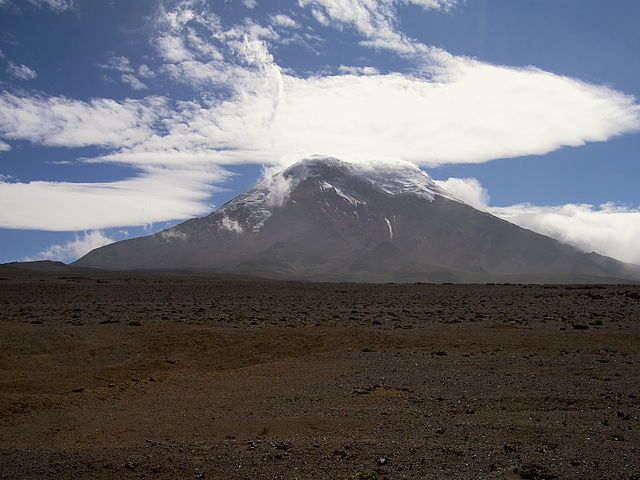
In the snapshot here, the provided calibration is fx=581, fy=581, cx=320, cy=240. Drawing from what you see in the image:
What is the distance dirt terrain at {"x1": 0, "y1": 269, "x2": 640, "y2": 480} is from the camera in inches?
345

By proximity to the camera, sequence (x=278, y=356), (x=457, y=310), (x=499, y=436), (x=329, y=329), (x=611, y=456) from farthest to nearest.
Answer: (x=457, y=310) → (x=329, y=329) → (x=278, y=356) → (x=499, y=436) → (x=611, y=456)

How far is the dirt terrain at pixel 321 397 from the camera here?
28.7 feet

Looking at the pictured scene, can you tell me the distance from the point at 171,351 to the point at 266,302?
18903 millimetres

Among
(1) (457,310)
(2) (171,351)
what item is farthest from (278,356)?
(1) (457,310)

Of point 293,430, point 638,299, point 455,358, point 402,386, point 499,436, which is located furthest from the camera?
point 638,299

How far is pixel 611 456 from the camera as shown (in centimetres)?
879

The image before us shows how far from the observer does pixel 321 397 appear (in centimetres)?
1362

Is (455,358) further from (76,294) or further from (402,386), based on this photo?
(76,294)

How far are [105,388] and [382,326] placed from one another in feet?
48.8

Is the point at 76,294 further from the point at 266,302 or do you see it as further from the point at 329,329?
the point at 329,329

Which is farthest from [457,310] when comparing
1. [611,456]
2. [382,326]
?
[611,456]

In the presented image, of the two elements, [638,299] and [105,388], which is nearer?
[105,388]

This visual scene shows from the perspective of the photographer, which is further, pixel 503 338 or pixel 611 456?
pixel 503 338

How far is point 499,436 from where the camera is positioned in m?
9.89
